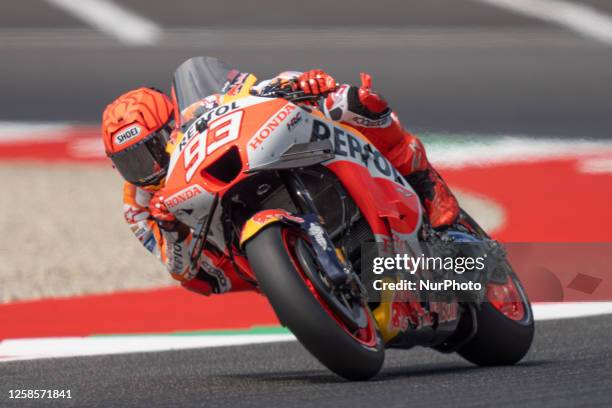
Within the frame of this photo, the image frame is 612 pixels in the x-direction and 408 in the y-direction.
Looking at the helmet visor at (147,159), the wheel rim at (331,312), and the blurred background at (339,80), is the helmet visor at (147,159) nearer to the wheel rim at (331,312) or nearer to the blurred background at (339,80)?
the wheel rim at (331,312)

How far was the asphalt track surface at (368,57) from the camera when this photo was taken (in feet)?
43.2

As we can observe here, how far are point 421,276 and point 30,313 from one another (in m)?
3.41

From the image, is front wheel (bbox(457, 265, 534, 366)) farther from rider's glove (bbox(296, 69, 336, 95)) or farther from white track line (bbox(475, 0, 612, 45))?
white track line (bbox(475, 0, 612, 45))

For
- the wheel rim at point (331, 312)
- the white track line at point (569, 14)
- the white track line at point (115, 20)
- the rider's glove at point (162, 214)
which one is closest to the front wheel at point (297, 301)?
the wheel rim at point (331, 312)

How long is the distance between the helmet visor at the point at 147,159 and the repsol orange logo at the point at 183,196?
41cm

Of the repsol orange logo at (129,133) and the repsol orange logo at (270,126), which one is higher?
the repsol orange logo at (270,126)

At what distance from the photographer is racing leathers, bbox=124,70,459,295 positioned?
17.2ft

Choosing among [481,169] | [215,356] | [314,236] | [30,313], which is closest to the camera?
[314,236]

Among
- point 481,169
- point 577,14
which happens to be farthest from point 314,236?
point 577,14

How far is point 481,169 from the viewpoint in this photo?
34.8 ft

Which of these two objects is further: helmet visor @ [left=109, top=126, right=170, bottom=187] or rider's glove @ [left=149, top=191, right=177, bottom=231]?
helmet visor @ [left=109, top=126, right=170, bottom=187]

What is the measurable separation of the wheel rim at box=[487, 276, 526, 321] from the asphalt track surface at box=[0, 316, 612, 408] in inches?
8.3

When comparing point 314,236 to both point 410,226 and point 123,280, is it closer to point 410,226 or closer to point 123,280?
point 410,226

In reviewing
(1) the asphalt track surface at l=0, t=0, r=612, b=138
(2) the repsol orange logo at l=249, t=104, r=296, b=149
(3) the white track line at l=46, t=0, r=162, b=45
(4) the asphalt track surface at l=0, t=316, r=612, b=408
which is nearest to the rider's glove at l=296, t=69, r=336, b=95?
(2) the repsol orange logo at l=249, t=104, r=296, b=149
